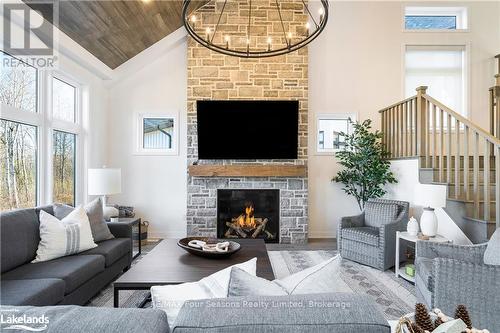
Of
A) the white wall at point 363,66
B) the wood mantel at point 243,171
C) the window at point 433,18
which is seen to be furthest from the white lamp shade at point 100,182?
the window at point 433,18

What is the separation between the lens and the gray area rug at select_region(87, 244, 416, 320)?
2717 mm

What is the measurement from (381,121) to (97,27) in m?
4.89

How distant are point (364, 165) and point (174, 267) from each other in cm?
361

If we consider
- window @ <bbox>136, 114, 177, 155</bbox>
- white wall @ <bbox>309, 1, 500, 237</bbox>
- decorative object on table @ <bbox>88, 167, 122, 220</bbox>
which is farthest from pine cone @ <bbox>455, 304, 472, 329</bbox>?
window @ <bbox>136, 114, 177, 155</bbox>

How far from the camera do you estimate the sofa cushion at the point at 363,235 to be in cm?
368

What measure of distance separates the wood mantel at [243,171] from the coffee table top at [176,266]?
1922 mm

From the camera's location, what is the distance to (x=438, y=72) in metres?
5.39

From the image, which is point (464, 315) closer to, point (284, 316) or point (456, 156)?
point (284, 316)

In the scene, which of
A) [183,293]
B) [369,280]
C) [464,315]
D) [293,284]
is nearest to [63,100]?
[183,293]

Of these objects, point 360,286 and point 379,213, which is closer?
point 360,286

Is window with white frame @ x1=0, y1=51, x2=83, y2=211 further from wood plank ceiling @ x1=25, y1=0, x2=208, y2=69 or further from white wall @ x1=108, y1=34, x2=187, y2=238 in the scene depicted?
white wall @ x1=108, y1=34, x2=187, y2=238

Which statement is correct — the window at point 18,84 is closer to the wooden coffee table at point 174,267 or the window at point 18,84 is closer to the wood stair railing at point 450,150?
the wooden coffee table at point 174,267

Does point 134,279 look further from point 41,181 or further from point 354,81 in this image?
point 354,81

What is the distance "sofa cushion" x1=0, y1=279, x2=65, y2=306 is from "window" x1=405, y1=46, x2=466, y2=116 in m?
5.99
